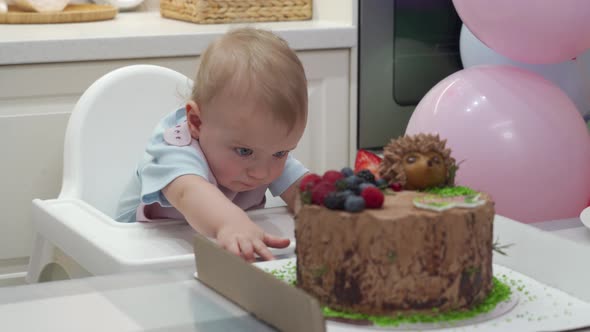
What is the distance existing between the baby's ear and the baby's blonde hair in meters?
0.01

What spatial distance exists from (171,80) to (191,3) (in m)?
0.68

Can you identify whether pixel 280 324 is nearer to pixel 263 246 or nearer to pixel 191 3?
pixel 263 246

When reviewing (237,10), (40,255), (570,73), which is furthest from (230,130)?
(237,10)

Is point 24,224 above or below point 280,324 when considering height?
below

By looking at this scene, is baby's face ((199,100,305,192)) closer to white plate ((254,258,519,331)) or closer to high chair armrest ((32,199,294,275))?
high chair armrest ((32,199,294,275))

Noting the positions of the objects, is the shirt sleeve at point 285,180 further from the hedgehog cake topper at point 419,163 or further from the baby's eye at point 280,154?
the hedgehog cake topper at point 419,163

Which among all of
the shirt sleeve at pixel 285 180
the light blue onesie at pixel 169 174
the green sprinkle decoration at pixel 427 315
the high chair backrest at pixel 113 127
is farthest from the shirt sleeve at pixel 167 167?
the green sprinkle decoration at pixel 427 315

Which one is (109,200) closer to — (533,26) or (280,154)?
(280,154)

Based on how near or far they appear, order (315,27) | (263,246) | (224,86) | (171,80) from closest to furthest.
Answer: (263,246)
(224,86)
(171,80)
(315,27)

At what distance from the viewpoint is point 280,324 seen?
0.68 meters

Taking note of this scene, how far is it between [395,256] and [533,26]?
27.9 inches

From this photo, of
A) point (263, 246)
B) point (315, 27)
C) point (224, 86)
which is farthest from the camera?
point (315, 27)

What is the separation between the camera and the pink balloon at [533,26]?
4.13 ft

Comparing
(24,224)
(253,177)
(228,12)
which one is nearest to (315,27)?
(228,12)
